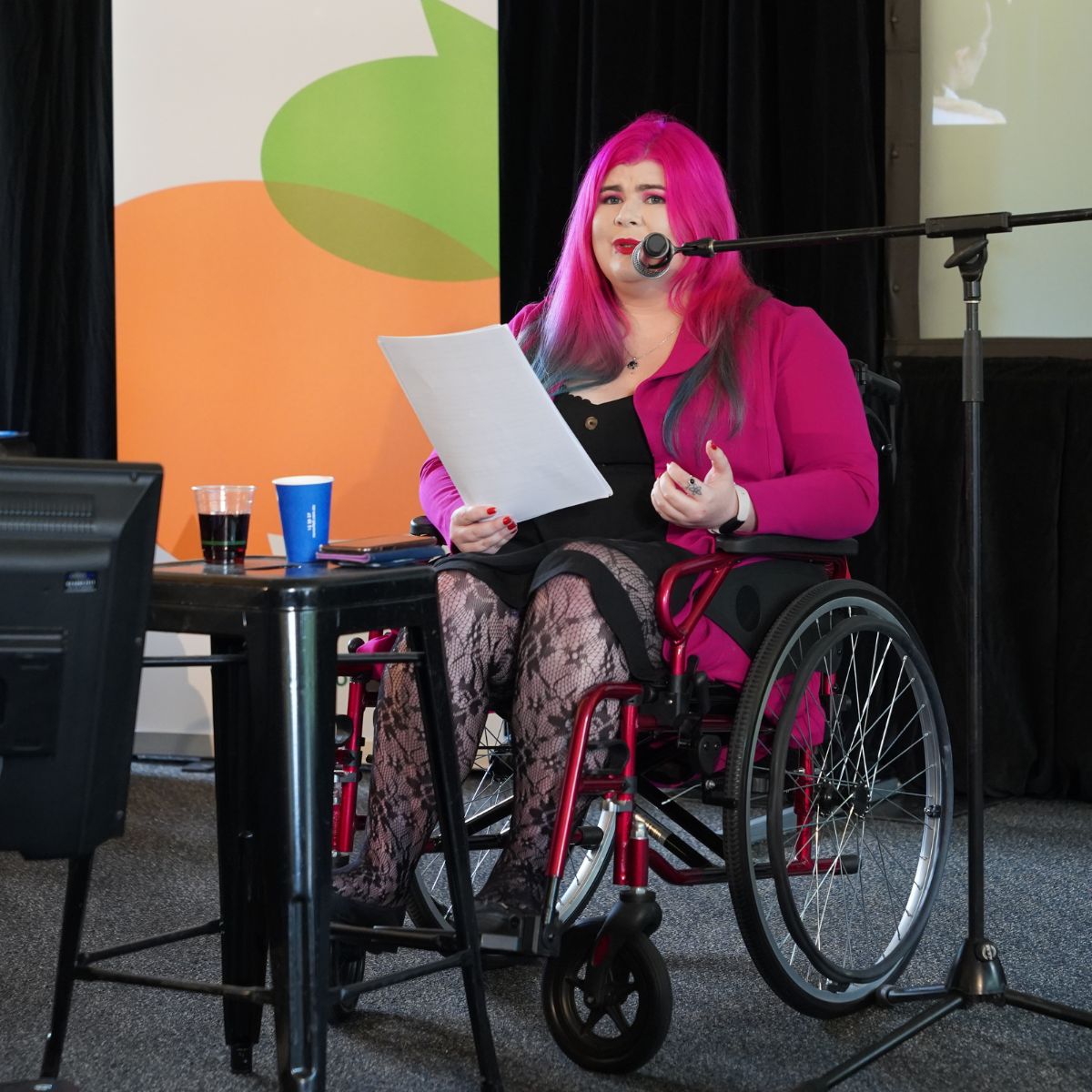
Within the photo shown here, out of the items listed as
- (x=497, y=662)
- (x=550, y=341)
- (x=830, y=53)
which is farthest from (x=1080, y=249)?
(x=497, y=662)

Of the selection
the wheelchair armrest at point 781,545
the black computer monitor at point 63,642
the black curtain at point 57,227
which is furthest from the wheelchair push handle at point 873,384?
the black curtain at point 57,227

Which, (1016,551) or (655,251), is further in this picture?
(1016,551)

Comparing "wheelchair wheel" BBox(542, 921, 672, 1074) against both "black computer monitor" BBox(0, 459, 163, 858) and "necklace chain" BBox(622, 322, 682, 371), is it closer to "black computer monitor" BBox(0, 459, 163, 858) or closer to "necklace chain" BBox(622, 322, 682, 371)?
"black computer monitor" BBox(0, 459, 163, 858)

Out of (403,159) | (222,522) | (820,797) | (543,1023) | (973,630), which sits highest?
(403,159)

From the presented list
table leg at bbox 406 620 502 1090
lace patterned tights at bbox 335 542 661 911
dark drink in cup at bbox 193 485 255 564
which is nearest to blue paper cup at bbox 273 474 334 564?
dark drink in cup at bbox 193 485 255 564

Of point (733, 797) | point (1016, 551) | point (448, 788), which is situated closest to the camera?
point (448, 788)

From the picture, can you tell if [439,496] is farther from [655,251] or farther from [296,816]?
[296,816]

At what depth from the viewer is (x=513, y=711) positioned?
1600 mm

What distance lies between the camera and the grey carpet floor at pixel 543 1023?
1488 mm

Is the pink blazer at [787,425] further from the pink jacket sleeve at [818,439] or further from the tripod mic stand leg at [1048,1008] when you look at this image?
the tripod mic stand leg at [1048,1008]

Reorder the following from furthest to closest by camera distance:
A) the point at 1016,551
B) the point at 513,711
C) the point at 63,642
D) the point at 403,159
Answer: the point at 403,159
the point at 1016,551
the point at 513,711
the point at 63,642

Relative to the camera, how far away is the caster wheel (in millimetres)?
1564

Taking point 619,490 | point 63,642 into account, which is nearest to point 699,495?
point 619,490

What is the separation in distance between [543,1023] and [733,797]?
1.41 feet
